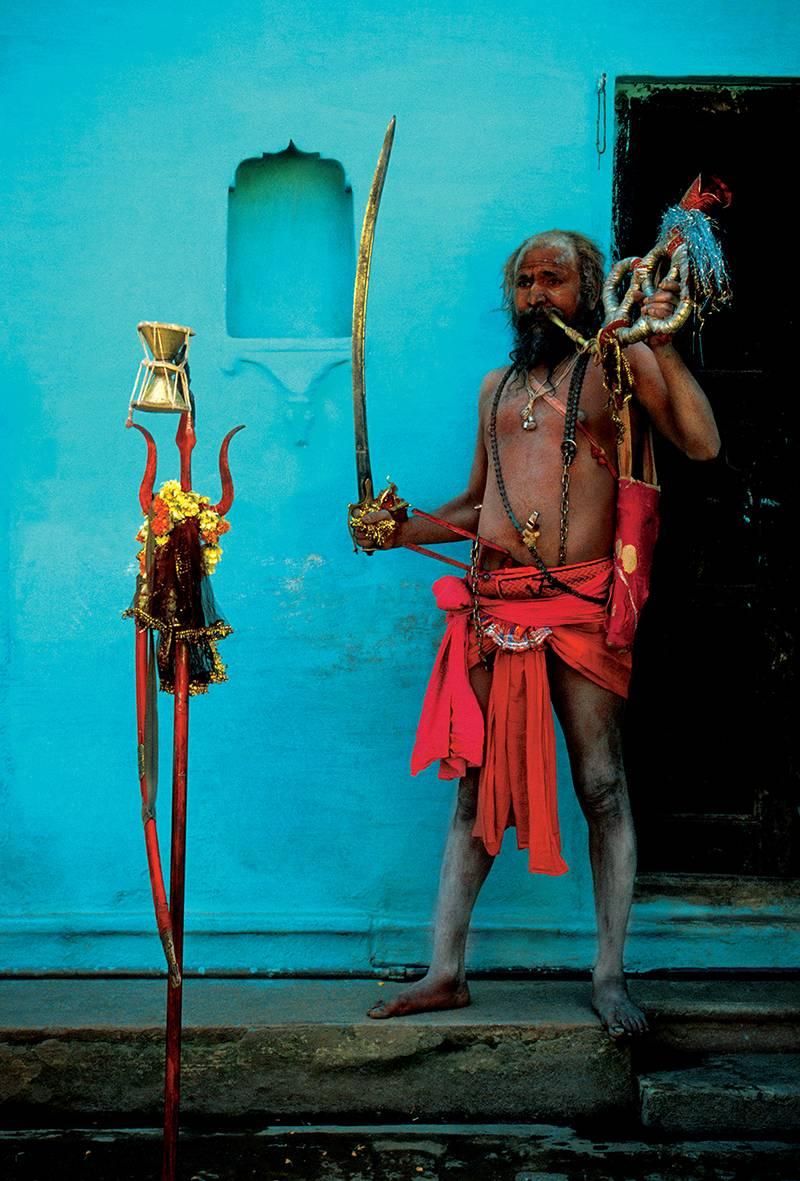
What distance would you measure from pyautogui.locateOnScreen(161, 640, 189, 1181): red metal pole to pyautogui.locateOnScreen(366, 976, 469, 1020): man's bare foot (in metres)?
0.76

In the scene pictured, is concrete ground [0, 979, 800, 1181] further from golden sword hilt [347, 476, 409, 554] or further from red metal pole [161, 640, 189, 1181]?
golden sword hilt [347, 476, 409, 554]

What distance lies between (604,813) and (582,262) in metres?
1.53

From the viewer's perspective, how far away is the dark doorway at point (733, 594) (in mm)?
4566

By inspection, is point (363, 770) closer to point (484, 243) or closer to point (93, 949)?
point (93, 949)

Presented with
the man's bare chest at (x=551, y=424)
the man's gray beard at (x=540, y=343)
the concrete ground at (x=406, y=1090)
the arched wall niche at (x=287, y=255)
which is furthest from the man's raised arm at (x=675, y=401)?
the concrete ground at (x=406, y=1090)

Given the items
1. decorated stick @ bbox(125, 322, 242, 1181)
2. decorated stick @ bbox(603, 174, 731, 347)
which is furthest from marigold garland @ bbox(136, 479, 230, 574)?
decorated stick @ bbox(603, 174, 731, 347)

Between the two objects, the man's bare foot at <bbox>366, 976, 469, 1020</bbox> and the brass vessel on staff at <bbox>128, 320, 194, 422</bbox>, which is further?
the man's bare foot at <bbox>366, 976, 469, 1020</bbox>

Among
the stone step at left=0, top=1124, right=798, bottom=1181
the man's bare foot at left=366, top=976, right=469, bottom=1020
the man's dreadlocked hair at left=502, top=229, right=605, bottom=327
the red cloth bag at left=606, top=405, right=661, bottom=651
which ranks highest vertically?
the man's dreadlocked hair at left=502, top=229, right=605, bottom=327

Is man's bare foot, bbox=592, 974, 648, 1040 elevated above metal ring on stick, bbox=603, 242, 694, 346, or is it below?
below

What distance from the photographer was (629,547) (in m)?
3.76

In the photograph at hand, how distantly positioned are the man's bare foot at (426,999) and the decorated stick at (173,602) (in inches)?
30.3

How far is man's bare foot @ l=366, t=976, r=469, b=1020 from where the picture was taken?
3.80 metres

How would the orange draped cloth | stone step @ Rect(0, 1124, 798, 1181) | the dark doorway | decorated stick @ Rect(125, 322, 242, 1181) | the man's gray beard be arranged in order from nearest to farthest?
1. decorated stick @ Rect(125, 322, 242, 1181)
2. stone step @ Rect(0, 1124, 798, 1181)
3. the orange draped cloth
4. the man's gray beard
5. the dark doorway

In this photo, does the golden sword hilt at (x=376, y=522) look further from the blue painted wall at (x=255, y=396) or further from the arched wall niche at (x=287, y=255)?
the arched wall niche at (x=287, y=255)
